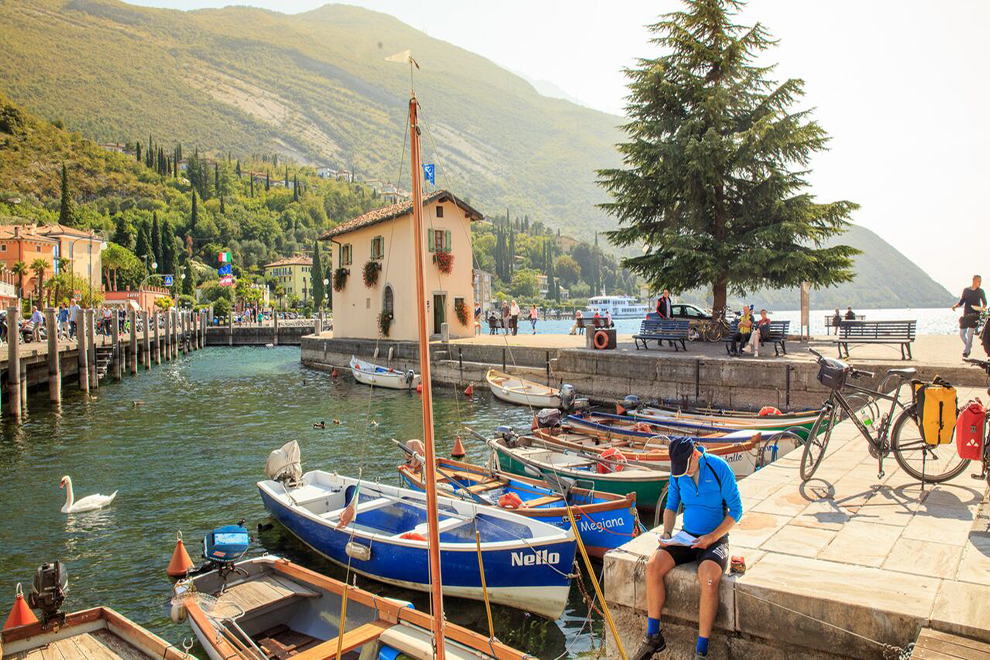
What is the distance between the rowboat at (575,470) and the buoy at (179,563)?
574 cm

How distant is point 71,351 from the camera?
110ft

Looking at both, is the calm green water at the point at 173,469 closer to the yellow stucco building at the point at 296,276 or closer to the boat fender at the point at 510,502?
the boat fender at the point at 510,502

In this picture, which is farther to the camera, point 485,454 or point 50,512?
point 485,454

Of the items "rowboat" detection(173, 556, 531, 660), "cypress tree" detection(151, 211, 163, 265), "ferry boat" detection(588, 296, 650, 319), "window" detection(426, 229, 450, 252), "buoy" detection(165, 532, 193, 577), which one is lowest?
"buoy" detection(165, 532, 193, 577)

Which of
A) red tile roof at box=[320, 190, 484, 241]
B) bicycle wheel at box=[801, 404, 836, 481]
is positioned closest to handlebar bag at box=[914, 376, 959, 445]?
bicycle wheel at box=[801, 404, 836, 481]

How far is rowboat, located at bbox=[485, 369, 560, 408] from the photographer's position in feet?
79.8

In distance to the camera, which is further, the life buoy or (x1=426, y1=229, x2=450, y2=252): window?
(x1=426, y1=229, x2=450, y2=252): window

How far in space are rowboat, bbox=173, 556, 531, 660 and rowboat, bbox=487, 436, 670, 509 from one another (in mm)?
3897

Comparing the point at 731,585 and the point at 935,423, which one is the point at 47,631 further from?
the point at 935,423

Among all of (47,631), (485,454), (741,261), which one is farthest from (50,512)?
(741,261)

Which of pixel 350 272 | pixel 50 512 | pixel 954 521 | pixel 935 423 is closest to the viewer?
pixel 954 521

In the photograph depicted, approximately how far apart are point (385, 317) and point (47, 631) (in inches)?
1328

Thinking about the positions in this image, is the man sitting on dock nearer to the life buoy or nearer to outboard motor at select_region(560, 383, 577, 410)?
the life buoy

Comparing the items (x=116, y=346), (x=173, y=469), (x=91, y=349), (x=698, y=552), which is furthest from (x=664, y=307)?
(x=116, y=346)
